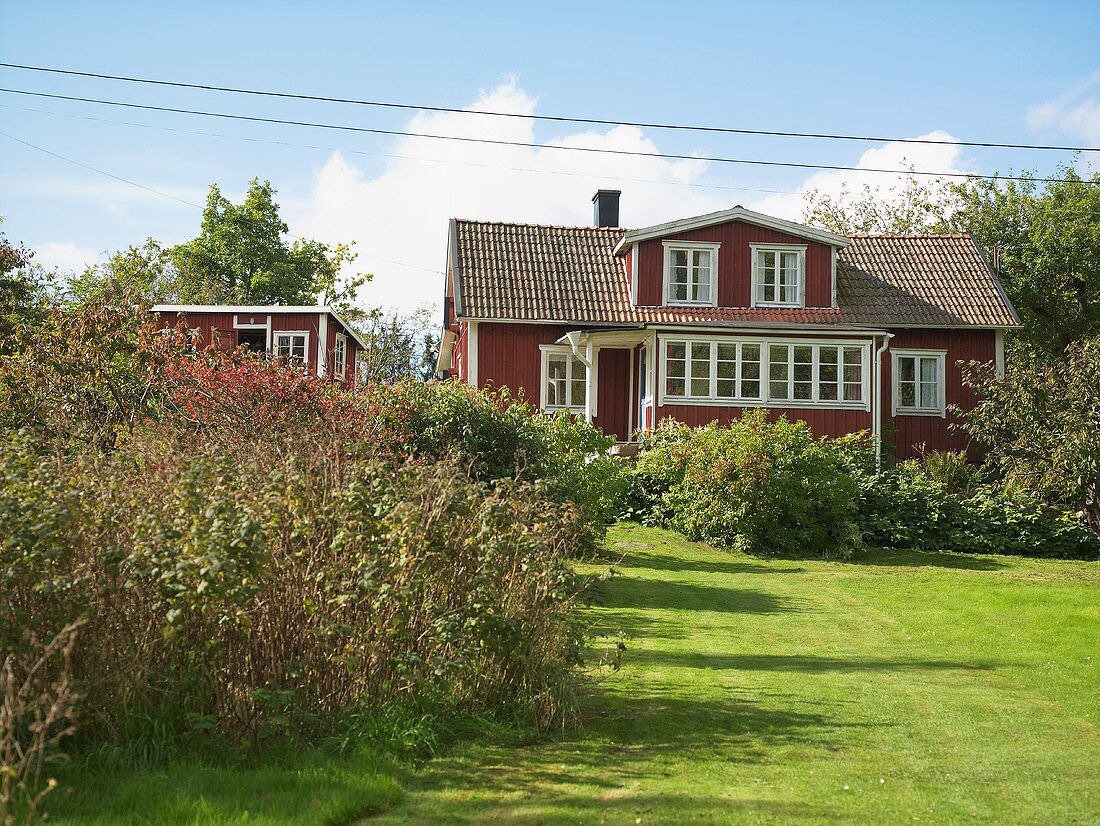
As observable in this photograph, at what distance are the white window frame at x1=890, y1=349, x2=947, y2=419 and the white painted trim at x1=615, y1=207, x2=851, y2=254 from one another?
326 cm

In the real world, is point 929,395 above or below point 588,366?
below

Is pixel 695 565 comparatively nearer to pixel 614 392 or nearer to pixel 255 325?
pixel 614 392

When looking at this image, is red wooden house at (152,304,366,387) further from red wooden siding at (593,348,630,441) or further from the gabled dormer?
the gabled dormer

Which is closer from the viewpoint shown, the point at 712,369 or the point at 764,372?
the point at 712,369

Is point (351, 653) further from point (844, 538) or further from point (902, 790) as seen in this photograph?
point (844, 538)

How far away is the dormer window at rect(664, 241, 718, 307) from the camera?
27.0m

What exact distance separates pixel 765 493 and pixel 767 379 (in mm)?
6248

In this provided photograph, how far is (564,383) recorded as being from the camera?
27078 millimetres

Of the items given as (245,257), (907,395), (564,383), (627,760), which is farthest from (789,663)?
(245,257)

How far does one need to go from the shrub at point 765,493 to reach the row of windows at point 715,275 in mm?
7761

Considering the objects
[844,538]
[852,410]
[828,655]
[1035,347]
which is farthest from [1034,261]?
[828,655]

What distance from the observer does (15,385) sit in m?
13.7

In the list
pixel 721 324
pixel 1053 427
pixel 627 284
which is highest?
pixel 627 284

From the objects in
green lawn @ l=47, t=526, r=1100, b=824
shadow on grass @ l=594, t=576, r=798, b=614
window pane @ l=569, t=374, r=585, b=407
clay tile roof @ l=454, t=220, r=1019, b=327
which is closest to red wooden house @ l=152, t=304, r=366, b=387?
clay tile roof @ l=454, t=220, r=1019, b=327
